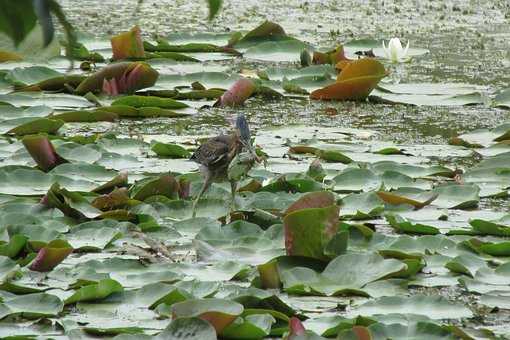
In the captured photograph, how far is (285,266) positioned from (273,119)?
235 centimetres

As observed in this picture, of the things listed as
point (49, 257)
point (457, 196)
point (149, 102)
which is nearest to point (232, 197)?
point (457, 196)

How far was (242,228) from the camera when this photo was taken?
375cm

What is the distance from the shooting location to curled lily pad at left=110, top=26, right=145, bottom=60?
671cm

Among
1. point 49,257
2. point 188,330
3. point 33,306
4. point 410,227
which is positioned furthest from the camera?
point 410,227

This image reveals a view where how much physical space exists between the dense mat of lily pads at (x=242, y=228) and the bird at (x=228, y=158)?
0.30ft

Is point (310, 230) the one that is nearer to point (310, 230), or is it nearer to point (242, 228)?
point (310, 230)

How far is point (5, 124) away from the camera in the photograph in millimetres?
5309

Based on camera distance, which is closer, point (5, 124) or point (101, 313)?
point (101, 313)

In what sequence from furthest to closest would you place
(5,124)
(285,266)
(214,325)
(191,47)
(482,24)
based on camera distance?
1. (482,24)
2. (191,47)
3. (5,124)
4. (285,266)
5. (214,325)

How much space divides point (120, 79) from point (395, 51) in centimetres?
187

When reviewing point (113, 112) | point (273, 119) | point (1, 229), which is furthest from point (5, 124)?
point (1, 229)

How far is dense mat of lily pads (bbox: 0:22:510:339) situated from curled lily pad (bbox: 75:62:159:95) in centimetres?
1

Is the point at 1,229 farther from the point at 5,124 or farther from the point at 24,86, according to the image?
the point at 24,86

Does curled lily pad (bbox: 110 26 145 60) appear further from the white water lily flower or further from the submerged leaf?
the submerged leaf
